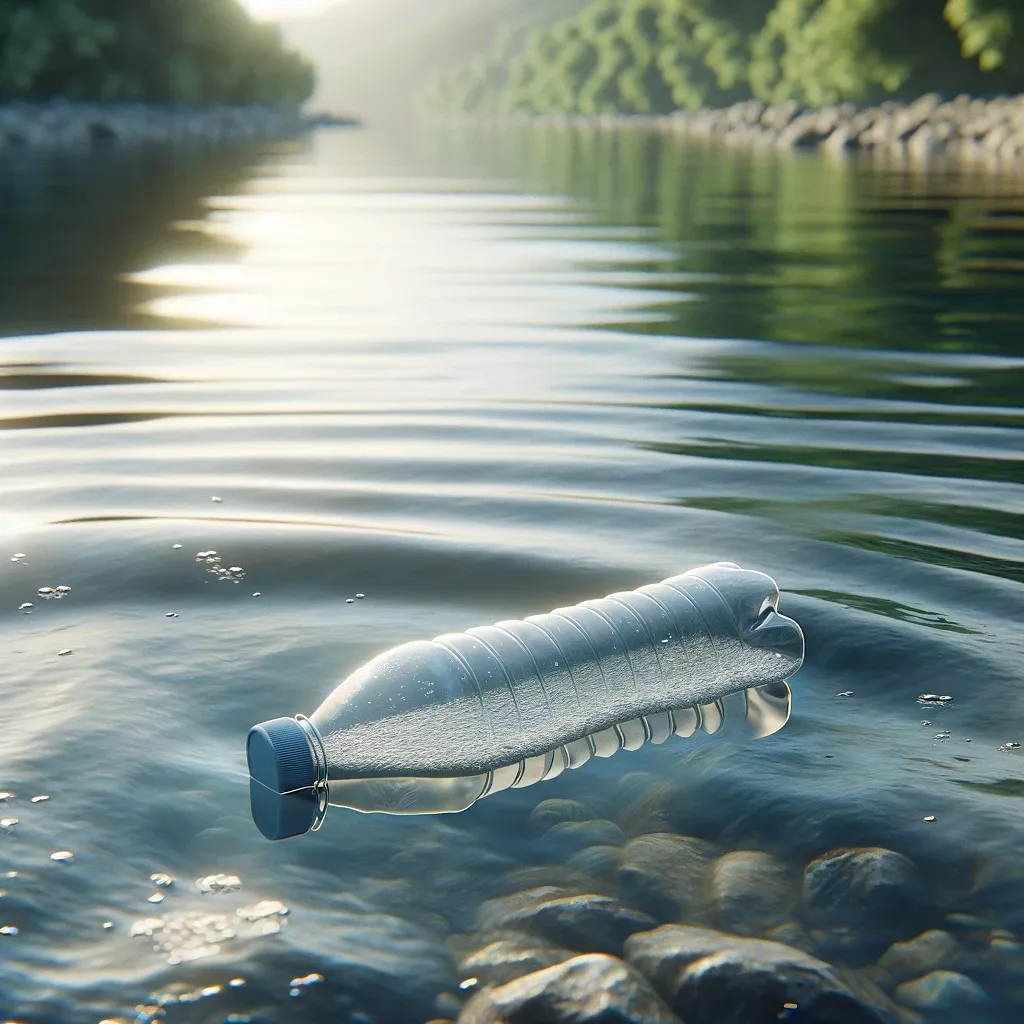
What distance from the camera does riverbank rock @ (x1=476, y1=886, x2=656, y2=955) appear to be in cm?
231

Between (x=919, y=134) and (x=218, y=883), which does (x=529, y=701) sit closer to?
(x=218, y=883)

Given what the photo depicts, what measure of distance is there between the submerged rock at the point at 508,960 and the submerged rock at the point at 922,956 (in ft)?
1.57

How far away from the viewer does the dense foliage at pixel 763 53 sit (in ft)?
174

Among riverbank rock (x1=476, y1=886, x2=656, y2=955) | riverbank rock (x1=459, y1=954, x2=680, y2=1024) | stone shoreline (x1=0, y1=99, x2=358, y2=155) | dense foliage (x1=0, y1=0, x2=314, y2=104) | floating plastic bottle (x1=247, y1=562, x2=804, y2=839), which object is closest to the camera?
riverbank rock (x1=459, y1=954, x2=680, y2=1024)

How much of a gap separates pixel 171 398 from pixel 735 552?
3308mm

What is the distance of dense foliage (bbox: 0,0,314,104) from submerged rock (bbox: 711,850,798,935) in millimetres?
54566

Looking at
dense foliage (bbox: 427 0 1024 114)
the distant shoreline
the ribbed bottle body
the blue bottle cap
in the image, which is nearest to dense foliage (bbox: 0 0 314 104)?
dense foliage (bbox: 427 0 1024 114)

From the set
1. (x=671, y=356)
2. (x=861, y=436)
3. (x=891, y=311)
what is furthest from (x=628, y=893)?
(x=891, y=311)

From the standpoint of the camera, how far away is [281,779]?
8.40 feet

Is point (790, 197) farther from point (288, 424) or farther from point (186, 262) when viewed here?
point (288, 424)

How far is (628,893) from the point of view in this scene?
8.08 ft

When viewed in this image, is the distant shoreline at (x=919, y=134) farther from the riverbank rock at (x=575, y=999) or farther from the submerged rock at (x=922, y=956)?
the riverbank rock at (x=575, y=999)

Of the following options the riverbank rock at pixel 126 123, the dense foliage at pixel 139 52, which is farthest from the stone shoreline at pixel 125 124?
the dense foliage at pixel 139 52

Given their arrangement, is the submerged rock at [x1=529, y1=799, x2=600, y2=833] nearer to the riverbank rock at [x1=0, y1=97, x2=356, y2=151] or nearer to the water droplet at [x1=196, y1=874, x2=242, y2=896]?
the water droplet at [x1=196, y1=874, x2=242, y2=896]
